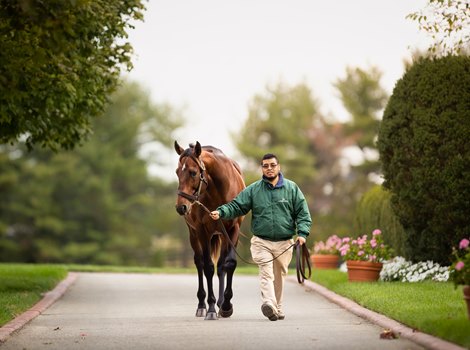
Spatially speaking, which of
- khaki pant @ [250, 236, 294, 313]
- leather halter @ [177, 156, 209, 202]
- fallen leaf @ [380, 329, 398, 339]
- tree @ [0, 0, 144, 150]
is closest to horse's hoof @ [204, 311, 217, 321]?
khaki pant @ [250, 236, 294, 313]

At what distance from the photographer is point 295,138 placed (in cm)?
5266

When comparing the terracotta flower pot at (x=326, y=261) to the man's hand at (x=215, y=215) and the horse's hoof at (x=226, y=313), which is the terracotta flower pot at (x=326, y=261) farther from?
the man's hand at (x=215, y=215)

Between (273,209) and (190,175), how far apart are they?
1.17 m

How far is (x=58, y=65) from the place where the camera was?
13.4 meters

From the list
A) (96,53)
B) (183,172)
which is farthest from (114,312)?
(96,53)

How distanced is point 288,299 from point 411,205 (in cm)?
280

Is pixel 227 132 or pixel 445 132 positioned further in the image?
pixel 227 132

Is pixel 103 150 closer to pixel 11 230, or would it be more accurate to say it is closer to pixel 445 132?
pixel 11 230

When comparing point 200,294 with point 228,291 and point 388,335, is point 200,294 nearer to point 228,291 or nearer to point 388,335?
point 228,291

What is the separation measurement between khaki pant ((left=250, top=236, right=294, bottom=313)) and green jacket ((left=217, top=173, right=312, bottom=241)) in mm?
92

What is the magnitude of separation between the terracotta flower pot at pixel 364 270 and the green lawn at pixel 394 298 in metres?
0.26

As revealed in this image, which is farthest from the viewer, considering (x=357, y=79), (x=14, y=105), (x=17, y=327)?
(x=357, y=79)

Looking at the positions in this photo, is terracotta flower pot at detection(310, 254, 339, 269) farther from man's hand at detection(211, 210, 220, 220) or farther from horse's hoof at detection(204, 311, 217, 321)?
man's hand at detection(211, 210, 220, 220)

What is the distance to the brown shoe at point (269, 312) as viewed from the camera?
1107cm
